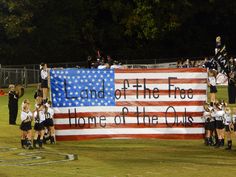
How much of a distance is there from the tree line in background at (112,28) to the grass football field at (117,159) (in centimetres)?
3731

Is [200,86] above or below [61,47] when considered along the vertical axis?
below

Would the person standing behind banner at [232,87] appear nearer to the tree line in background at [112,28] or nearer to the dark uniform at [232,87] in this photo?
the dark uniform at [232,87]

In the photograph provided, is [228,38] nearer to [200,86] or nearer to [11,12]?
[11,12]

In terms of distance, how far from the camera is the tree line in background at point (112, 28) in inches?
2699

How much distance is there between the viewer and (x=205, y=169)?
76.6 ft

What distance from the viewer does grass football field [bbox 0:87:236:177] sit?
22.6 metres

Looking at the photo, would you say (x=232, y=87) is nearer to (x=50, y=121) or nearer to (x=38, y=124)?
(x=50, y=121)

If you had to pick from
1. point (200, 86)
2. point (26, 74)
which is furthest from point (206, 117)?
point (26, 74)

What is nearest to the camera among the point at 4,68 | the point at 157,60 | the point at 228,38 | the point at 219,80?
the point at 219,80

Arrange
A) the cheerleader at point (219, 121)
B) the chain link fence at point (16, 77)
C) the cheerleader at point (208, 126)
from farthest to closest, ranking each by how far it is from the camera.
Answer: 1. the chain link fence at point (16, 77)
2. the cheerleader at point (208, 126)
3. the cheerleader at point (219, 121)

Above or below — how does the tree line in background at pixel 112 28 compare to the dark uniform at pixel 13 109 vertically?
above

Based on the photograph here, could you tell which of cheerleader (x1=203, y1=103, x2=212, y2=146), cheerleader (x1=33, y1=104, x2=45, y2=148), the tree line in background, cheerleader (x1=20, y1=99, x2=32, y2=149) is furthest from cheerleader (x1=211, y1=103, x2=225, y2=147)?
the tree line in background

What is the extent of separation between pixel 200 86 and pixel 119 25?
1718 inches

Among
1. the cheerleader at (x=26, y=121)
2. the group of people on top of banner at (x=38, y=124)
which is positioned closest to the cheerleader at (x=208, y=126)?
the group of people on top of banner at (x=38, y=124)
